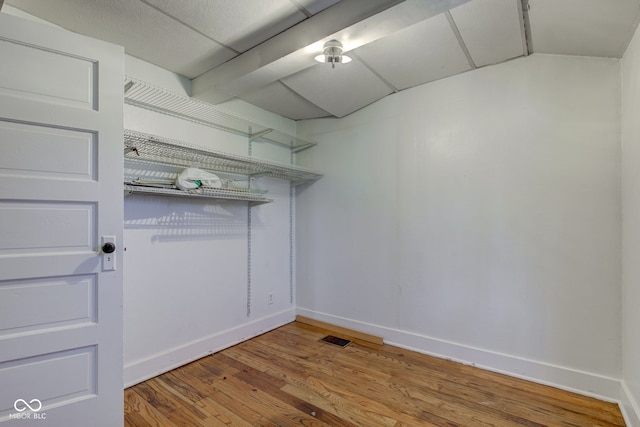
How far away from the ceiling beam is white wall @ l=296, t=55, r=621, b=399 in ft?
3.64

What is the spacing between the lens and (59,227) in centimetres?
143

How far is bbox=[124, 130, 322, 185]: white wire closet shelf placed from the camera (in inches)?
72.8

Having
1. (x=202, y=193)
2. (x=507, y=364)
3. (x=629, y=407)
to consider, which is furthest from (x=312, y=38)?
(x=629, y=407)

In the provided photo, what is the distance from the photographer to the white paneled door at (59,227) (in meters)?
1.32

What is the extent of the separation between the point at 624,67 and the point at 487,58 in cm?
78

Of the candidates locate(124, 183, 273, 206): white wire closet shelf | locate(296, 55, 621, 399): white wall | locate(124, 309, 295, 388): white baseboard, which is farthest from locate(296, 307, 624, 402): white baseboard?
locate(124, 183, 273, 206): white wire closet shelf

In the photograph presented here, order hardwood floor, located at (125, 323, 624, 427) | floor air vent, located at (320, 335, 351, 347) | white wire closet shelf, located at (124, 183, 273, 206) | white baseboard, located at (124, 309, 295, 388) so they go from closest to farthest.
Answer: hardwood floor, located at (125, 323, 624, 427)
white wire closet shelf, located at (124, 183, 273, 206)
white baseboard, located at (124, 309, 295, 388)
floor air vent, located at (320, 335, 351, 347)

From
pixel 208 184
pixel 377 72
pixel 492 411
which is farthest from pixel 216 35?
pixel 492 411

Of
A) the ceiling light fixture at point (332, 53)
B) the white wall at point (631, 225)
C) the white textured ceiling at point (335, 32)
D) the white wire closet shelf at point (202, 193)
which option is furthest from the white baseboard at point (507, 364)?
the ceiling light fixture at point (332, 53)

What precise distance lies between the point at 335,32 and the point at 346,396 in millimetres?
2235

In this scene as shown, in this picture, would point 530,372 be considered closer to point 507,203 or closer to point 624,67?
Answer: point 507,203

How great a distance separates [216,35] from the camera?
1.91 m

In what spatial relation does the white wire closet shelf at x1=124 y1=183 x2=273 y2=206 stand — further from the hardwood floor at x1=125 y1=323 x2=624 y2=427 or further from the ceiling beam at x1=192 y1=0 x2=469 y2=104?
the hardwood floor at x1=125 y1=323 x2=624 y2=427

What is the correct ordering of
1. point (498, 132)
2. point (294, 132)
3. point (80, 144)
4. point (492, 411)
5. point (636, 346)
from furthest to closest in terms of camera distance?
point (294, 132)
point (498, 132)
point (492, 411)
point (636, 346)
point (80, 144)
